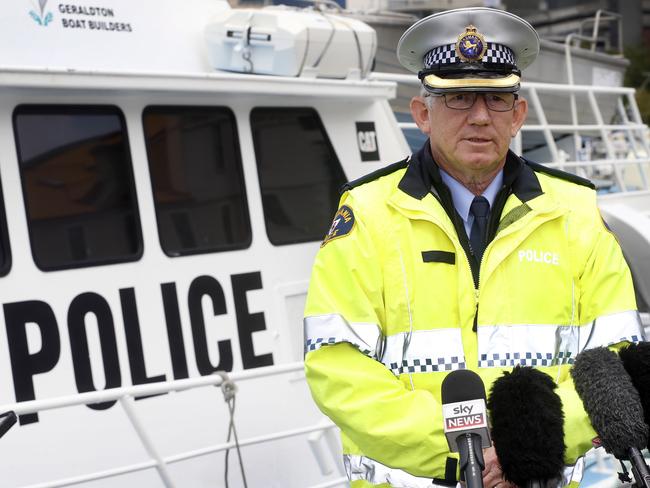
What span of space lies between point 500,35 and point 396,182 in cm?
42

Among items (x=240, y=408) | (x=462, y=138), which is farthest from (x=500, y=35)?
(x=240, y=408)

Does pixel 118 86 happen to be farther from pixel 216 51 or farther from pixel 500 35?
pixel 500 35

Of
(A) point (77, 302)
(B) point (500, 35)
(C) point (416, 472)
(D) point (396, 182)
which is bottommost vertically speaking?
(C) point (416, 472)

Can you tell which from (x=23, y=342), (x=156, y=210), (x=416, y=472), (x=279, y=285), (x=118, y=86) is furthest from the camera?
(x=279, y=285)

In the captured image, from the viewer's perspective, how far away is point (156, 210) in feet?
14.6

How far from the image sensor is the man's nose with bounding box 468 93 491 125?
2209 millimetres

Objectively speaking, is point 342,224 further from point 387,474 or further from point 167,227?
point 167,227

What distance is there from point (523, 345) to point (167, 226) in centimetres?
254

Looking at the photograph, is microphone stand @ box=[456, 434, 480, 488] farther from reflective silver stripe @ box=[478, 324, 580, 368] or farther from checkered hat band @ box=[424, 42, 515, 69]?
checkered hat band @ box=[424, 42, 515, 69]

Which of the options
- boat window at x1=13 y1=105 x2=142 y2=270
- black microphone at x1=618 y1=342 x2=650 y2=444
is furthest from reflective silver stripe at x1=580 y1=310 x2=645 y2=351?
boat window at x1=13 y1=105 x2=142 y2=270

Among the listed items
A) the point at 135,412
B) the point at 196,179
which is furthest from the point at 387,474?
the point at 196,179

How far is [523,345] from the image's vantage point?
2.21 meters

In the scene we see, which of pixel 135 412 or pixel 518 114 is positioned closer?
pixel 518 114

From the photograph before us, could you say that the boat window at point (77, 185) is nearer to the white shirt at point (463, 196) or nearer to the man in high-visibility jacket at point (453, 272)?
the man in high-visibility jacket at point (453, 272)
